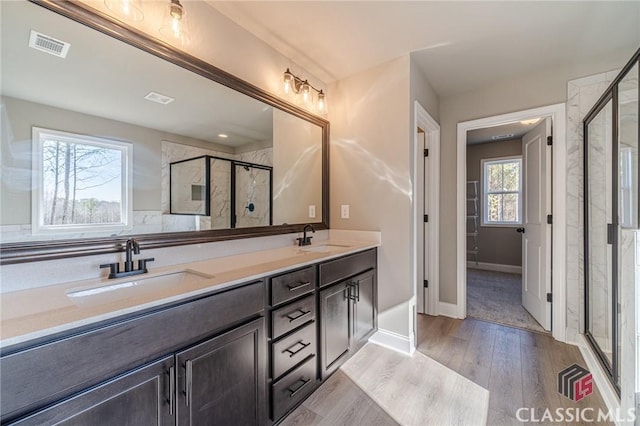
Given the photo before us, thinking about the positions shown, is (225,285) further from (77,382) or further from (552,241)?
(552,241)

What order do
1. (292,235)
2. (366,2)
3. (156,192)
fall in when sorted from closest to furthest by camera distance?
(156,192)
(366,2)
(292,235)

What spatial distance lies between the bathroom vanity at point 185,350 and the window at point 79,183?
30cm

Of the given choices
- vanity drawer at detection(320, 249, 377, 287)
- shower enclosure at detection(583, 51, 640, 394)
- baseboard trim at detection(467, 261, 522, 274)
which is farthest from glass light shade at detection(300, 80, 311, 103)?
baseboard trim at detection(467, 261, 522, 274)

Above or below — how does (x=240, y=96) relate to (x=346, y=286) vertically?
above

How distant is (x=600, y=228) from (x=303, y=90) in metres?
2.64

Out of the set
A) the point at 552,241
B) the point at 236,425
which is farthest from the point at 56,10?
the point at 552,241

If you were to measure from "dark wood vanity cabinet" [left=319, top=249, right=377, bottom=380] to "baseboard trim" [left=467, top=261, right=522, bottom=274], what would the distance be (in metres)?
3.98

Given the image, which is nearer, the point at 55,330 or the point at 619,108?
the point at 55,330

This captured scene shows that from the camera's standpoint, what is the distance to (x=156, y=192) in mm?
1473

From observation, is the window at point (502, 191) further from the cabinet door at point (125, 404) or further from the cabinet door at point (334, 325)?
the cabinet door at point (125, 404)

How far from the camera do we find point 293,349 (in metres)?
1.53

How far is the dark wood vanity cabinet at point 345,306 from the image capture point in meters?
1.78

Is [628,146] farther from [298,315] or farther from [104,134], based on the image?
[104,134]

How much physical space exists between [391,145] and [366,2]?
1.04 m
